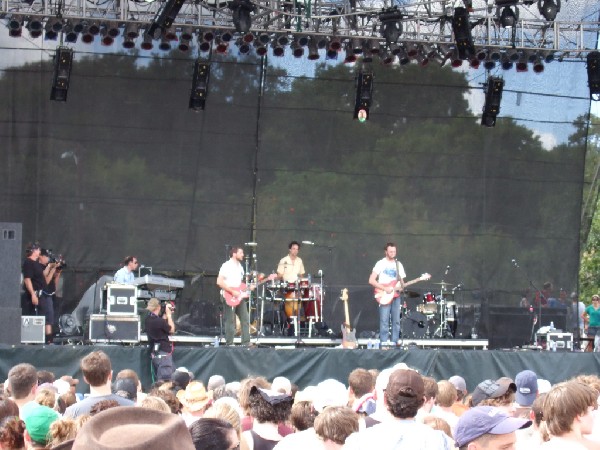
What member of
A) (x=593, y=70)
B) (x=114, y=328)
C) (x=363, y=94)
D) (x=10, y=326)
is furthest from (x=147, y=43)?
(x=593, y=70)

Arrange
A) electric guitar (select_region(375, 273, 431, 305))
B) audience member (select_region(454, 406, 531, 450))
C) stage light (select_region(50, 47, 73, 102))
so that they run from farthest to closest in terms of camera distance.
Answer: stage light (select_region(50, 47, 73, 102)), electric guitar (select_region(375, 273, 431, 305)), audience member (select_region(454, 406, 531, 450))

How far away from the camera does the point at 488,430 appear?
165 inches

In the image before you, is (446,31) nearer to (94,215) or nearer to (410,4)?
(410,4)

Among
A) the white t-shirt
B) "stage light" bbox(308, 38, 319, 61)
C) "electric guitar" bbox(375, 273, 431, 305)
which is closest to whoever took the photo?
"electric guitar" bbox(375, 273, 431, 305)

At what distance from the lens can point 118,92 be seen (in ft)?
61.6

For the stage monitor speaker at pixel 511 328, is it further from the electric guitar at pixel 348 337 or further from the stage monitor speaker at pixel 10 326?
the stage monitor speaker at pixel 10 326

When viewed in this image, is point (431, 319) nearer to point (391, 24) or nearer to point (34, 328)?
point (391, 24)

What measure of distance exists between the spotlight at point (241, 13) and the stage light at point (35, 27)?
2965mm

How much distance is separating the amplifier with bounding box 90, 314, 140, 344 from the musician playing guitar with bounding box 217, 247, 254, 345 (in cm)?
136

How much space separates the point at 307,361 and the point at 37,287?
4.49 m

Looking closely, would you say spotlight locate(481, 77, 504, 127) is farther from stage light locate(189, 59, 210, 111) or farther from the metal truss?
stage light locate(189, 59, 210, 111)

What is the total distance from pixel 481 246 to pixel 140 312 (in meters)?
6.40

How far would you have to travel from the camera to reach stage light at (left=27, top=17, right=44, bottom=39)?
1680cm

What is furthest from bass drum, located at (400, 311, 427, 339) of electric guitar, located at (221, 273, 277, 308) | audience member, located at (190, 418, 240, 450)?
audience member, located at (190, 418, 240, 450)
